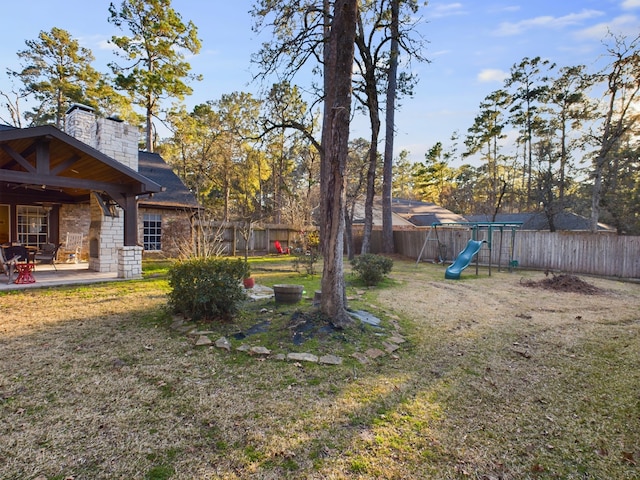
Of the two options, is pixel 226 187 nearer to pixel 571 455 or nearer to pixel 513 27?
pixel 513 27

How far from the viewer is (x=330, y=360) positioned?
3.52m

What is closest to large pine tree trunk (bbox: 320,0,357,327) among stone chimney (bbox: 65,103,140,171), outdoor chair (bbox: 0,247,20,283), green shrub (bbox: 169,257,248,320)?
green shrub (bbox: 169,257,248,320)

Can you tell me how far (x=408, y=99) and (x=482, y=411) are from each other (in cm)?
1129

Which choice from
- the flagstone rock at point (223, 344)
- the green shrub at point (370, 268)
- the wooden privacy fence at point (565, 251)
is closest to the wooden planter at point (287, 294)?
the flagstone rock at point (223, 344)

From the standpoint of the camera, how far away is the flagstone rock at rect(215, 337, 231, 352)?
3807 mm

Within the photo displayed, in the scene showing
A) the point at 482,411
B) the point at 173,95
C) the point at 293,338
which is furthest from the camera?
the point at 173,95

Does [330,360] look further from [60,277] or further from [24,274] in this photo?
[60,277]

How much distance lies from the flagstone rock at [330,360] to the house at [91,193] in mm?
6814

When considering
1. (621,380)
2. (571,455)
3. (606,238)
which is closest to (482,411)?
(571,455)

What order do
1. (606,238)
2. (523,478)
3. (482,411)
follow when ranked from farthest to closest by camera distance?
(606,238), (482,411), (523,478)

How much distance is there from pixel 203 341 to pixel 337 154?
2835 mm

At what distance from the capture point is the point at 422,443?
7.44 feet

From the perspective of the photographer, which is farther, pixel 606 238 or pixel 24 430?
pixel 606 238

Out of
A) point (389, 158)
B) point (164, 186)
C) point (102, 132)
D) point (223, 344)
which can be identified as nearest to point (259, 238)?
point (164, 186)
